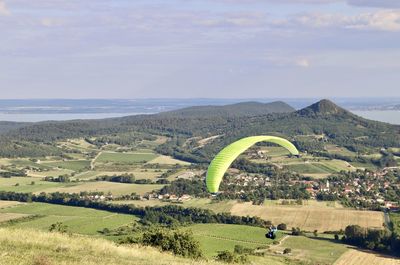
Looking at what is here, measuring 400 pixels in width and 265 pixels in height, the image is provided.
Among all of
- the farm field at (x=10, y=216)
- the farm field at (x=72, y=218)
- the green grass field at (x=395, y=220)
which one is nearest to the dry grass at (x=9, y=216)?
the farm field at (x=10, y=216)

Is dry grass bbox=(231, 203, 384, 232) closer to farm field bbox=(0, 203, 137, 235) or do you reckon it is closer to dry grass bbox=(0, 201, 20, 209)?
farm field bbox=(0, 203, 137, 235)

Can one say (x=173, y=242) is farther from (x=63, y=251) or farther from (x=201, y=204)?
(x=201, y=204)

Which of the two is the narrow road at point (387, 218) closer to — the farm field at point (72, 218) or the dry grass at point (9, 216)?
the farm field at point (72, 218)

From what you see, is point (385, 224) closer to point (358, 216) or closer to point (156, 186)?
point (358, 216)

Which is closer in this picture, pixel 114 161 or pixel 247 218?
pixel 247 218

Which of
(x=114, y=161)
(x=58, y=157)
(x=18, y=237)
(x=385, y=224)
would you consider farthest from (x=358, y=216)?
(x=58, y=157)

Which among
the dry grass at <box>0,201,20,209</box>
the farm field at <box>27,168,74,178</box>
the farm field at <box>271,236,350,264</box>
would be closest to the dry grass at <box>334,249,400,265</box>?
the farm field at <box>271,236,350,264</box>
